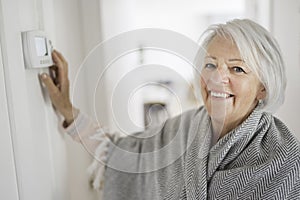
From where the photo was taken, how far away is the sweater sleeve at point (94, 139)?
2.48 ft

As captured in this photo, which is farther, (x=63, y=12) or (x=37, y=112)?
(x=63, y=12)

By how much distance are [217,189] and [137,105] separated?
0.25m

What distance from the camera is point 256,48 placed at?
0.64 metres

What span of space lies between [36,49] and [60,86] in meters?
0.14

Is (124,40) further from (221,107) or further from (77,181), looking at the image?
(77,181)

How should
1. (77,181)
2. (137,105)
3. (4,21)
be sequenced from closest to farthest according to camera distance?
(4,21) < (137,105) < (77,181)

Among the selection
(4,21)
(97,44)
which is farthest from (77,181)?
(4,21)

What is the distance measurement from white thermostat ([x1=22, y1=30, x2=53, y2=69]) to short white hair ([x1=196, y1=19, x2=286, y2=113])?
316mm

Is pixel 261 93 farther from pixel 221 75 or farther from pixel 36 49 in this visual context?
pixel 36 49

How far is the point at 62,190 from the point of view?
715mm

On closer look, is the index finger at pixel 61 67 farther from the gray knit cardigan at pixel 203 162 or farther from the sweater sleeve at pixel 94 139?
the gray knit cardigan at pixel 203 162

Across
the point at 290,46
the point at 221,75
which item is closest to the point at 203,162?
the point at 221,75

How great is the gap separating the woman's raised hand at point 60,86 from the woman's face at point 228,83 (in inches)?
12.4

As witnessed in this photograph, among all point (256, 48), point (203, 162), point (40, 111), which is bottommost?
point (203, 162)
